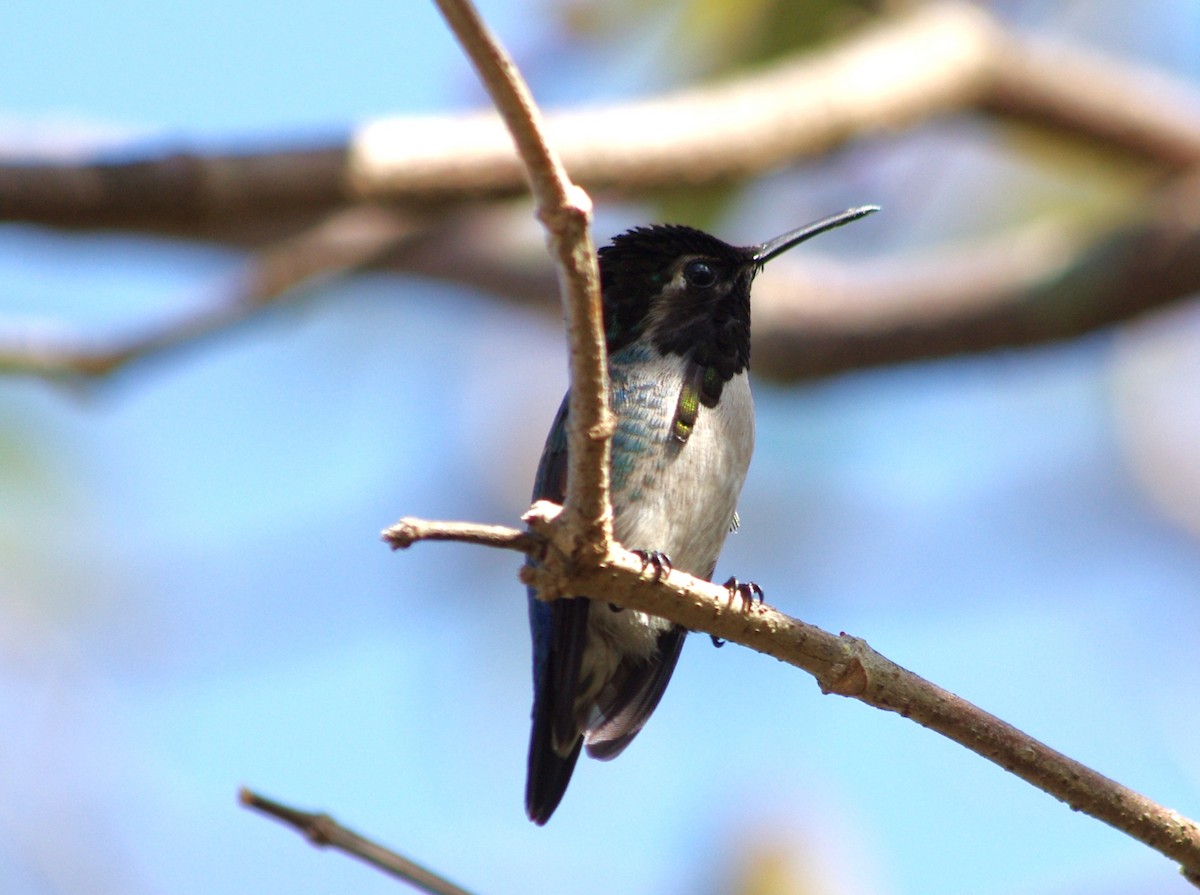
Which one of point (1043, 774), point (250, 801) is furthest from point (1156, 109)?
point (250, 801)

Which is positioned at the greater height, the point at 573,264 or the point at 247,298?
the point at 247,298

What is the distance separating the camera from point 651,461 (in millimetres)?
3551

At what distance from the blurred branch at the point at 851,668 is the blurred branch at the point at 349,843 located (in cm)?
47

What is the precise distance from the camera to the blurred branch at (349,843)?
86.3 inches

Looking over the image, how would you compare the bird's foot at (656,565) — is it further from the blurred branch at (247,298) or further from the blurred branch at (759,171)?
the blurred branch at (247,298)

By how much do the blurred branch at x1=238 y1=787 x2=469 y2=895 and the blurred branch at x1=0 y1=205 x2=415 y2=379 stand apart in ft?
10.5

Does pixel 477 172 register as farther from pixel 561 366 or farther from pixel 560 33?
pixel 561 366

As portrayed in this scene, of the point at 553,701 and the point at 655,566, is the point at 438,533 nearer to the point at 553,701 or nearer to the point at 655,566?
the point at 655,566

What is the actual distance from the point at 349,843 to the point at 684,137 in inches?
151

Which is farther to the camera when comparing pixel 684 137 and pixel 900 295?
pixel 900 295

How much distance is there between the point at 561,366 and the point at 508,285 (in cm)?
378

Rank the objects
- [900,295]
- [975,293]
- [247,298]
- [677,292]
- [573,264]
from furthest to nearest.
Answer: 1. [900,295]
2. [975,293]
3. [247,298]
4. [677,292]
5. [573,264]

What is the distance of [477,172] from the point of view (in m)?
5.09

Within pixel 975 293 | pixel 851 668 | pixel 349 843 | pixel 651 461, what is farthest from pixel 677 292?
pixel 975 293
